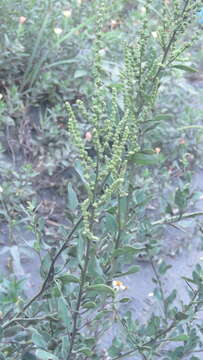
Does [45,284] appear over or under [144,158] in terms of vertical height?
under

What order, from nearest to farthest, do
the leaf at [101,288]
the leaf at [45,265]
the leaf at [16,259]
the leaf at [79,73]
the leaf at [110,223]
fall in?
the leaf at [101,288] → the leaf at [110,223] → the leaf at [45,265] → the leaf at [16,259] → the leaf at [79,73]

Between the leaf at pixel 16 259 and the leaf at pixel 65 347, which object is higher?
the leaf at pixel 65 347

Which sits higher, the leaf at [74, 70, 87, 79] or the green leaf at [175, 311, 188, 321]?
the green leaf at [175, 311, 188, 321]

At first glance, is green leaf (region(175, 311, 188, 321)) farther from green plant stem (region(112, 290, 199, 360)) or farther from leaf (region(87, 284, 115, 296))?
leaf (region(87, 284, 115, 296))

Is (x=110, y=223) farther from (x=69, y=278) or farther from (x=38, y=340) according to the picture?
(x=38, y=340)

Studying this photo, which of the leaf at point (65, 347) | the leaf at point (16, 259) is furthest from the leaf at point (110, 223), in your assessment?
the leaf at point (16, 259)

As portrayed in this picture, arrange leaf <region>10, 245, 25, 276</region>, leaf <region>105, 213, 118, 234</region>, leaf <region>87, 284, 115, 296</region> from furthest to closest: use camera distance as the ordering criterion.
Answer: leaf <region>10, 245, 25, 276</region>, leaf <region>105, 213, 118, 234</region>, leaf <region>87, 284, 115, 296</region>

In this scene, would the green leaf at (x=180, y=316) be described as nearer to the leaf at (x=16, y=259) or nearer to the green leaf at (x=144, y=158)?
the green leaf at (x=144, y=158)

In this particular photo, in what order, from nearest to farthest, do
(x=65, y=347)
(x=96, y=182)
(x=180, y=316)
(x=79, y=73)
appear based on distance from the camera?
(x=96, y=182) → (x=65, y=347) → (x=180, y=316) → (x=79, y=73)

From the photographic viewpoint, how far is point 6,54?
282 cm

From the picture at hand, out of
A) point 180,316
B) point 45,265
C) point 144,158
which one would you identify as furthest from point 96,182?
point 180,316

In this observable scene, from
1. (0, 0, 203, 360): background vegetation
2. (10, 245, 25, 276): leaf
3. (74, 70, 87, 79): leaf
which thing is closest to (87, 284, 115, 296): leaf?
(0, 0, 203, 360): background vegetation

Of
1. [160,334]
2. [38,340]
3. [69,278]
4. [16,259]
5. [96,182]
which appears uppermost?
[96,182]

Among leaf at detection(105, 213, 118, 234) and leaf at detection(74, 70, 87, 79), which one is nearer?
leaf at detection(105, 213, 118, 234)
